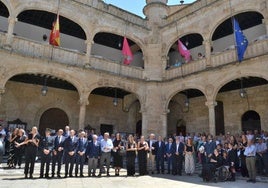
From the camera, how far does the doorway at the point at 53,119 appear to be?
528 inches

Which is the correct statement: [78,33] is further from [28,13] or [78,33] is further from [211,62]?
[211,62]

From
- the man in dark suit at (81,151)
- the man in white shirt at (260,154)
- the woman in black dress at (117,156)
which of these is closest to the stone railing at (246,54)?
the man in white shirt at (260,154)

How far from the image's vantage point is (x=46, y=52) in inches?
456

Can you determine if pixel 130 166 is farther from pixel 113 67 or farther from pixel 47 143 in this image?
pixel 113 67

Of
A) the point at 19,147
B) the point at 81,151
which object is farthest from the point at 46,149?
the point at 19,147

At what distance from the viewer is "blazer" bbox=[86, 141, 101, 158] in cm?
751

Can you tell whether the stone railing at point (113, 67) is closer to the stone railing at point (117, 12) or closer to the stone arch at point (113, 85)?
the stone arch at point (113, 85)

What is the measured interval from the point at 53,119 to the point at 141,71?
5.74 metres

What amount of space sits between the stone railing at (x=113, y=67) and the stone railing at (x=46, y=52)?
62 centimetres

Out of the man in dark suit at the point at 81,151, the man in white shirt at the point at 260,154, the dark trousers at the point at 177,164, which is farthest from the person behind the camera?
the dark trousers at the point at 177,164

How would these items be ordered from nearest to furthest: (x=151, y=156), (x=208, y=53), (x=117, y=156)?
(x=117, y=156), (x=151, y=156), (x=208, y=53)

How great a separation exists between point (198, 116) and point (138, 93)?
12.8 ft

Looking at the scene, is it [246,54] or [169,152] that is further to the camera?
[246,54]

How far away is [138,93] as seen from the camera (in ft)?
46.4
